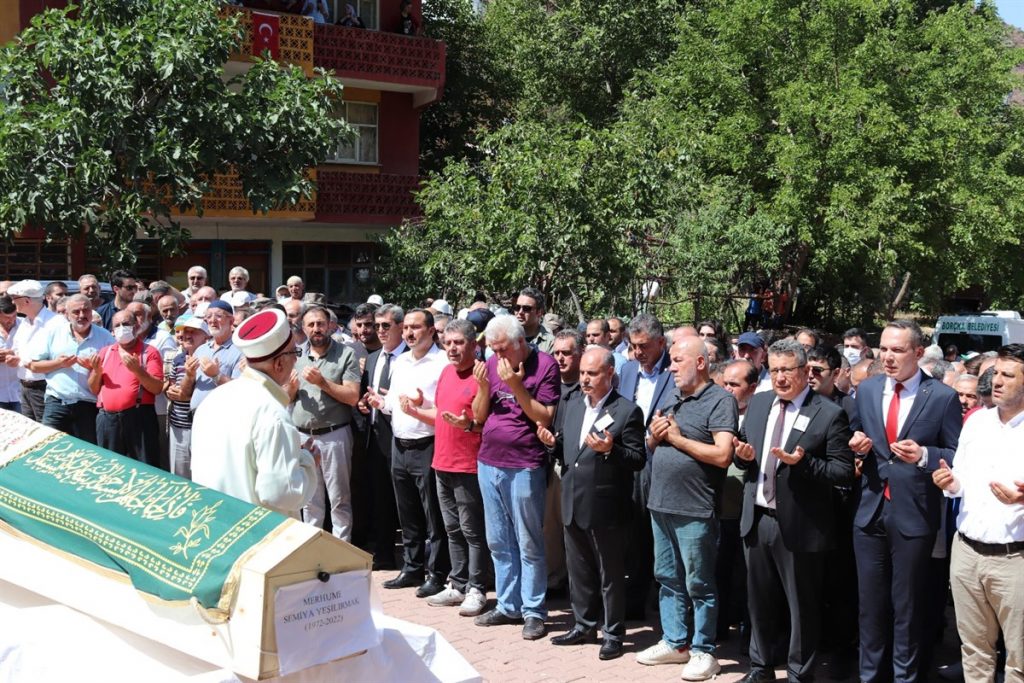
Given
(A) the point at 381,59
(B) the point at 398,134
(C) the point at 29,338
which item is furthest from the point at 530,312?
(B) the point at 398,134

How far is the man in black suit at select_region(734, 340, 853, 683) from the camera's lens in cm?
639

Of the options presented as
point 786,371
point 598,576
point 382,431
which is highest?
point 786,371

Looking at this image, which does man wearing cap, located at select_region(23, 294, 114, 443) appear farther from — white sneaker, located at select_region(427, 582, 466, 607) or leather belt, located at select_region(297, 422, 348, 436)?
white sneaker, located at select_region(427, 582, 466, 607)

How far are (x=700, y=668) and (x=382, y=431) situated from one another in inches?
139

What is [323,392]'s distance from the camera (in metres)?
9.05

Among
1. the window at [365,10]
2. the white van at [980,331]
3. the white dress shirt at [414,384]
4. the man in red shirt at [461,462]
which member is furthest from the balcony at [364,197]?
the man in red shirt at [461,462]

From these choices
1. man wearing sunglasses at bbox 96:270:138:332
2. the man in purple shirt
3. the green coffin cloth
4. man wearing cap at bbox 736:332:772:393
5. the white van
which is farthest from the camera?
the white van

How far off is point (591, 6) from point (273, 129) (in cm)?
1660

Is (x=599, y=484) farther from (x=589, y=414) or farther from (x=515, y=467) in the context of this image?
(x=515, y=467)

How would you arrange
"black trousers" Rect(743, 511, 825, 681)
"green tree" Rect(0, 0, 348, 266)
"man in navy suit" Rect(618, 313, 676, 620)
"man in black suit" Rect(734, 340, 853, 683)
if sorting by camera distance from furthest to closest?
"green tree" Rect(0, 0, 348, 266) < "man in navy suit" Rect(618, 313, 676, 620) < "black trousers" Rect(743, 511, 825, 681) < "man in black suit" Rect(734, 340, 853, 683)

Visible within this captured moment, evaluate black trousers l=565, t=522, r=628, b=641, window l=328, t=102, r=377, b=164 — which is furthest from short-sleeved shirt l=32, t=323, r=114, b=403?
window l=328, t=102, r=377, b=164

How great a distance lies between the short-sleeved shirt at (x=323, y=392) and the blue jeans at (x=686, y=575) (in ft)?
10.0

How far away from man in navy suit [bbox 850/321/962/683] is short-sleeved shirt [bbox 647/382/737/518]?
2.70 ft

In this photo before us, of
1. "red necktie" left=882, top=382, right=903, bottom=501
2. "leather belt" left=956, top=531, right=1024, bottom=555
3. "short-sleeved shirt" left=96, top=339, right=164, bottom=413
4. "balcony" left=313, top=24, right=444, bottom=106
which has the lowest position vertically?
"leather belt" left=956, top=531, right=1024, bottom=555
